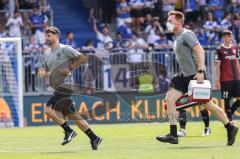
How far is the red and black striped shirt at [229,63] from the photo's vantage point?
20469mm

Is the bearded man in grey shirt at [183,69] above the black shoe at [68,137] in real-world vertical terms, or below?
above

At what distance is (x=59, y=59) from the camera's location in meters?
16.0

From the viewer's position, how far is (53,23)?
3416cm

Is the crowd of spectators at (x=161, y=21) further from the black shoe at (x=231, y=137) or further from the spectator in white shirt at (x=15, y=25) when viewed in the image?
the black shoe at (x=231, y=137)

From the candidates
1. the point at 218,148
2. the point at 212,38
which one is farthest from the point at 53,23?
the point at 218,148

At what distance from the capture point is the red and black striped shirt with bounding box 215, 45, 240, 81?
20.5m

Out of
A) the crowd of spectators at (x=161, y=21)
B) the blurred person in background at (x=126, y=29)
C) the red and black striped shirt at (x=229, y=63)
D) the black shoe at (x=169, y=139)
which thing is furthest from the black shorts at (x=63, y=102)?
the blurred person in background at (x=126, y=29)

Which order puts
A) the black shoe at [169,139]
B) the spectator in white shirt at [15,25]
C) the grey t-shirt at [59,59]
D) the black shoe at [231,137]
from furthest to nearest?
the spectator in white shirt at [15,25] → the grey t-shirt at [59,59] → the black shoe at [169,139] → the black shoe at [231,137]

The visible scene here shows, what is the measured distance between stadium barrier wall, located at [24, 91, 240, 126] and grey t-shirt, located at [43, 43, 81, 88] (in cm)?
1048

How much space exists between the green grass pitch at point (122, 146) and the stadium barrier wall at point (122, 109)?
4.79m

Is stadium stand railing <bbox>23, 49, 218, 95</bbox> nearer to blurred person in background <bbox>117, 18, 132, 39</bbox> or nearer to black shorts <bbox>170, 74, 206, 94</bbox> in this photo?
blurred person in background <bbox>117, 18, 132, 39</bbox>

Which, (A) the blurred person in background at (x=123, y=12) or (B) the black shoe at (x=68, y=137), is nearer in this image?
(B) the black shoe at (x=68, y=137)

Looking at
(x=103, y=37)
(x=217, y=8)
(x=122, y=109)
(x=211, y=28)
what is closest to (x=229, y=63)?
(x=122, y=109)

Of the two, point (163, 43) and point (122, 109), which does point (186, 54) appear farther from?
point (163, 43)
